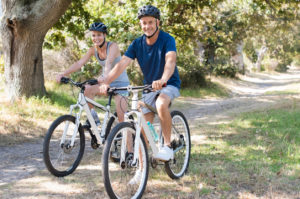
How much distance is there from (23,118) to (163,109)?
5.21 m

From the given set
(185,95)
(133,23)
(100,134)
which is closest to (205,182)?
(100,134)

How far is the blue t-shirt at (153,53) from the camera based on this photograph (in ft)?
13.2

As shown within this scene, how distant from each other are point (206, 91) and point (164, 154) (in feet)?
48.4

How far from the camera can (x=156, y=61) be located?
4.11 meters

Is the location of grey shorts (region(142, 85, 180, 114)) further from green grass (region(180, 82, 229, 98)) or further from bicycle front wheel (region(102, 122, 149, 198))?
green grass (region(180, 82, 229, 98))

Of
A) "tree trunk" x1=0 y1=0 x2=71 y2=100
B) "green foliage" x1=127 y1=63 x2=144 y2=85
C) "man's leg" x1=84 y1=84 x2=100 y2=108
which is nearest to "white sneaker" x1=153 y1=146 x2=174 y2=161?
"man's leg" x1=84 y1=84 x2=100 y2=108

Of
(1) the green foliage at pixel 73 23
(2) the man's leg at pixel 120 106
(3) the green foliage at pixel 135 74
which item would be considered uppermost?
(1) the green foliage at pixel 73 23

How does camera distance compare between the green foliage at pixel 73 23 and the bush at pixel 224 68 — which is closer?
the green foliage at pixel 73 23

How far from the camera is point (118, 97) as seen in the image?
16.6ft

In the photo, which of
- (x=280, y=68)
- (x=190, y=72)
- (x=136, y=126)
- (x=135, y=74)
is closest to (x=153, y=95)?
(x=136, y=126)

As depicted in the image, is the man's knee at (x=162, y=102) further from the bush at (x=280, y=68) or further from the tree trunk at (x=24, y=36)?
the bush at (x=280, y=68)

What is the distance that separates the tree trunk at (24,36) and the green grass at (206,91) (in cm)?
897

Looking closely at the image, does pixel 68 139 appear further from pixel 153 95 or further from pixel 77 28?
pixel 77 28

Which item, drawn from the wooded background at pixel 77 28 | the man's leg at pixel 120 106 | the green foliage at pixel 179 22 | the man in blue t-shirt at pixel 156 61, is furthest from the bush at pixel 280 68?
the man in blue t-shirt at pixel 156 61
